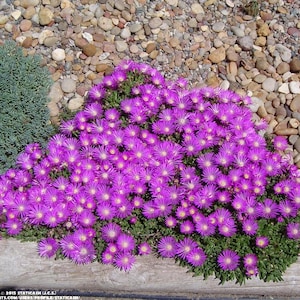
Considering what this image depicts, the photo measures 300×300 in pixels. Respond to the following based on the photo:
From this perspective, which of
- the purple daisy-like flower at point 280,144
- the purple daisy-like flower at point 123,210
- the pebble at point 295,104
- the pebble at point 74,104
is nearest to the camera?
the purple daisy-like flower at point 123,210

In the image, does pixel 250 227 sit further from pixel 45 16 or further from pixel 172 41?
pixel 45 16

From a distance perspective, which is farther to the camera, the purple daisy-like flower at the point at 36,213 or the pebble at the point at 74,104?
the pebble at the point at 74,104

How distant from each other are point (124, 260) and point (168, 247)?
286 millimetres

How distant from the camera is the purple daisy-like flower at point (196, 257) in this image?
2678 mm

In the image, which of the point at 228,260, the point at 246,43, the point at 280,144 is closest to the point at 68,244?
the point at 228,260

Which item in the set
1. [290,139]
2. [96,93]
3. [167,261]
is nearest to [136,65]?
[96,93]

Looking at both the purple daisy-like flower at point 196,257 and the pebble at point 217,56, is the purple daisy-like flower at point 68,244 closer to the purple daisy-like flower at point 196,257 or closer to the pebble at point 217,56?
the purple daisy-like flower at point 196,257

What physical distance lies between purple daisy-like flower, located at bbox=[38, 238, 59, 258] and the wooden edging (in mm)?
77

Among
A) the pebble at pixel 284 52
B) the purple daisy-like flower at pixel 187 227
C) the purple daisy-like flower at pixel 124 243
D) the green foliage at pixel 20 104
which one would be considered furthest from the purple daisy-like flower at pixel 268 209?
the green foliage at pixel 20 104

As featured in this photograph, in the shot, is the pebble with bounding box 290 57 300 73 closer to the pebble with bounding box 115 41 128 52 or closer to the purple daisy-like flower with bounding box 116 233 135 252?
the pebble with bounding box 115 41 128 52

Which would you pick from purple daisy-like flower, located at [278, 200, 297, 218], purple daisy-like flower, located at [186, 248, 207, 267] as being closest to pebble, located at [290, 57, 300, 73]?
purple daisy-like flower, located at [278, 200, 297, 218]

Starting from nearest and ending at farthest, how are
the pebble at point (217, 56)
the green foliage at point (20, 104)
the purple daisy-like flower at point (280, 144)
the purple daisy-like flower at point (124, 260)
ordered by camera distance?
the purple daisy-like flower at point (124, 260), the purple daisy-like flower at point (280, 144), the green foliage at point (20, 104), the pebble at point (217, 56)

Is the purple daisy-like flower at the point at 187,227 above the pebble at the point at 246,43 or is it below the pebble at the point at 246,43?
below

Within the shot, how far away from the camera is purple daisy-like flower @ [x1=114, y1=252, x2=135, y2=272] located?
2699 mm
